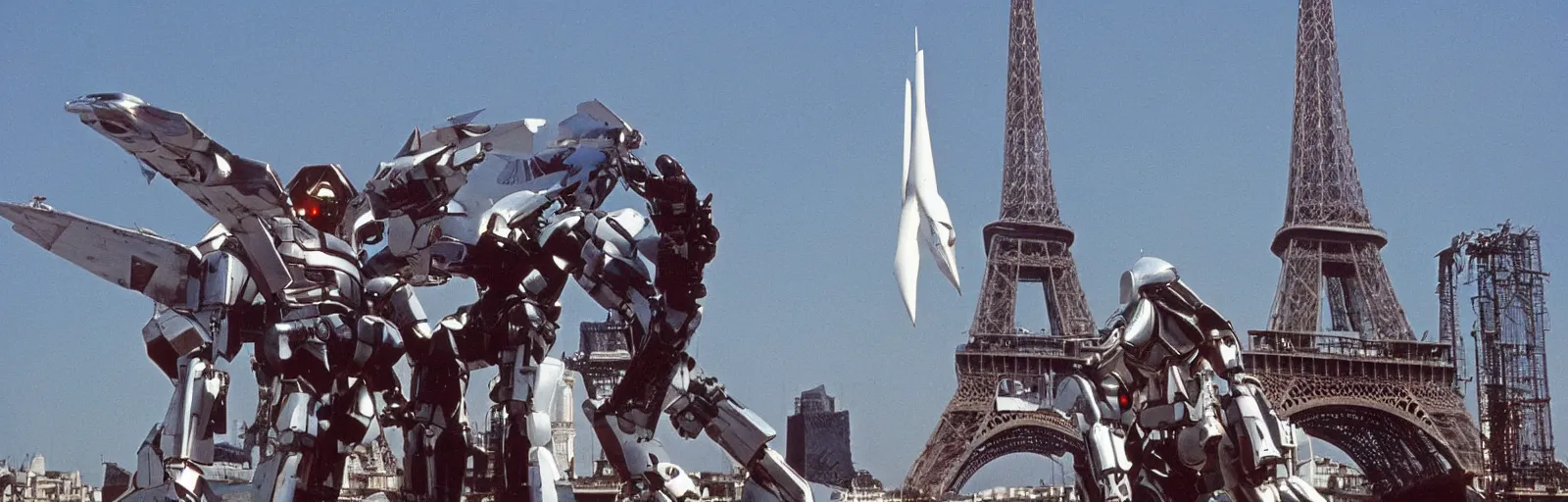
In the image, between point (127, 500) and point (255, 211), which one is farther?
point (255, 211)

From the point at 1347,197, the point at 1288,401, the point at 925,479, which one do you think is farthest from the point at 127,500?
the point at 1347,197

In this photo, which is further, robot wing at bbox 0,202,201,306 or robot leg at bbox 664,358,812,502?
robot wing at bbox 0,202,201,306

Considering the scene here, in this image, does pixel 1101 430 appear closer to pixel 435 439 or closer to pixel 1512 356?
pixel 435 439

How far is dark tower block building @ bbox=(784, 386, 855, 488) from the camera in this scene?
50094 mm

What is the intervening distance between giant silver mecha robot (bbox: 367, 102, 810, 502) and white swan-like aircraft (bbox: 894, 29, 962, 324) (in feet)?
11.1

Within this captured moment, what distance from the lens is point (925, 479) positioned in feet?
156

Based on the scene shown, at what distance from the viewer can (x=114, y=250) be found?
14164 millimetres

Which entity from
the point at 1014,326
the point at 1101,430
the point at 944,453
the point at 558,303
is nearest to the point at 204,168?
the point at 558,303

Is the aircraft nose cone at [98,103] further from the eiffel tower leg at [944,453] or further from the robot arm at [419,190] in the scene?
the eiffel tower leg at [944,453]

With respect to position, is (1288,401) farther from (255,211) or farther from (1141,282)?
(255,211)

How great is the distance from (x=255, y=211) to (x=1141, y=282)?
7942 millimetres

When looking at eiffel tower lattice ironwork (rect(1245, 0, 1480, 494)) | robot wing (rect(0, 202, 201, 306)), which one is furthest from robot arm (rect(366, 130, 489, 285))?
eiffel tower lattice ironwork (rect(1245, 0, 1480, 494))

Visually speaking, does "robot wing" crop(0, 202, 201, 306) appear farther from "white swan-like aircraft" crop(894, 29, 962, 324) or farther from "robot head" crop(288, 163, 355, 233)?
"white swan-like aircraft" crop(894, 29, 962, 324)

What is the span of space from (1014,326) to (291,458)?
135ft
